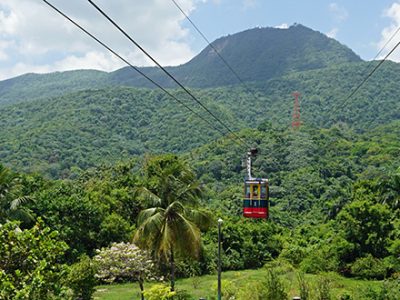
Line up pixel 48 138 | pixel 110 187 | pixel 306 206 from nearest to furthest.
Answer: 1. pixel 110 187
2. pixel 306 206
3. pixel 48 138

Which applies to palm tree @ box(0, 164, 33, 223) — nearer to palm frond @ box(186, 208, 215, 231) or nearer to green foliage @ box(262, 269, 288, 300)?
palm frond @ box(186, 208, 215, 231)

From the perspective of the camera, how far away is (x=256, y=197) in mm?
18391

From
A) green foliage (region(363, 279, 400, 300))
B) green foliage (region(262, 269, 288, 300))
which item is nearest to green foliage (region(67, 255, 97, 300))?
green foliage (region(262, 269, 288, 300))

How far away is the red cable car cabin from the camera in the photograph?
18.3 m

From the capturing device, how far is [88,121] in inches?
4289

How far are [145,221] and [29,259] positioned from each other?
947cm

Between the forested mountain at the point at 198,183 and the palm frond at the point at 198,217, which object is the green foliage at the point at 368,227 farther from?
the palm frond at the point at 198,217

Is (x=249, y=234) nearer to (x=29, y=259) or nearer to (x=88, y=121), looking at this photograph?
(x=29, y=259)

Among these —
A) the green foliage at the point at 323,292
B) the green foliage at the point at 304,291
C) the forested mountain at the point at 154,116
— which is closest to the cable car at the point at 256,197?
the green foliage at the point at 304,291

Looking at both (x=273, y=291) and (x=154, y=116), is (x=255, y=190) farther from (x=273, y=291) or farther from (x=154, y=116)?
(x=154, y=116)

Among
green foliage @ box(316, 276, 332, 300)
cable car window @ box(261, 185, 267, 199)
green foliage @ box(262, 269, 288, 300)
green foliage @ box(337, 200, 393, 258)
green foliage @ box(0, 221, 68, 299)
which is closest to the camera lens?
green foliage @ box(0, 221, 68, 299)

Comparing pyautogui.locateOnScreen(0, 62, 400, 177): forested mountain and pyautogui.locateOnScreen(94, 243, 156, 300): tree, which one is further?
pyautogui.locateOnScreen(0, 62, 400, 177): forested mountain

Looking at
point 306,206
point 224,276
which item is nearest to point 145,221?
point 224,276

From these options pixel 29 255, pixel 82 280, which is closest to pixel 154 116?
pixel 82 280
